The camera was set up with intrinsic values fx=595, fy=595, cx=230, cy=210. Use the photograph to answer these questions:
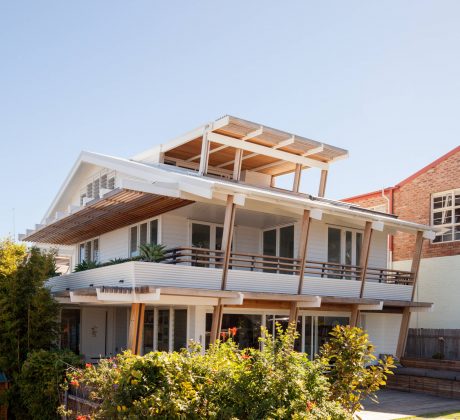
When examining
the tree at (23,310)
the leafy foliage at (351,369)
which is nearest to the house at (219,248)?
the tree at (23,310)

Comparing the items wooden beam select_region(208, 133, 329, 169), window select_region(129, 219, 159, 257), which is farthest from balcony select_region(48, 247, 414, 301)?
wooden beam select_region(208, 133, 329, 169)

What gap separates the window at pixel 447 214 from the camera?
2409 cm

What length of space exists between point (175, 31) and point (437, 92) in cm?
833

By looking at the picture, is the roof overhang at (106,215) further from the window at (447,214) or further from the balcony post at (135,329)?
the window at (447,214)

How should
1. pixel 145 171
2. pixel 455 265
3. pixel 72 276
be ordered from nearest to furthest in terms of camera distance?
pixel 145 171
pixel 72 276
pixel 455 265

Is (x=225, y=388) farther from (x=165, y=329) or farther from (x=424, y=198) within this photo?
(x=424, y=198)

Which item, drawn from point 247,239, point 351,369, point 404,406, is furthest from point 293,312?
point 351,369

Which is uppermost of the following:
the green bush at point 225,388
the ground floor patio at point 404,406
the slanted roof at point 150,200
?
the slanted roof at point 150,200

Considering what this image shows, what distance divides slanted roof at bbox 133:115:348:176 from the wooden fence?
7.50 m

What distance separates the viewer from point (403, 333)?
2194cm

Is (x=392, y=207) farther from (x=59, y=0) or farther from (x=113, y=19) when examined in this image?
(x=59, y=0)

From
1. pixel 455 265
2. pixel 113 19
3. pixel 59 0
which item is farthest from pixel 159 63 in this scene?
pixel 455 265

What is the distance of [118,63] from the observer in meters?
17.8

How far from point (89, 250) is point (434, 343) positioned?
48.8 ft
